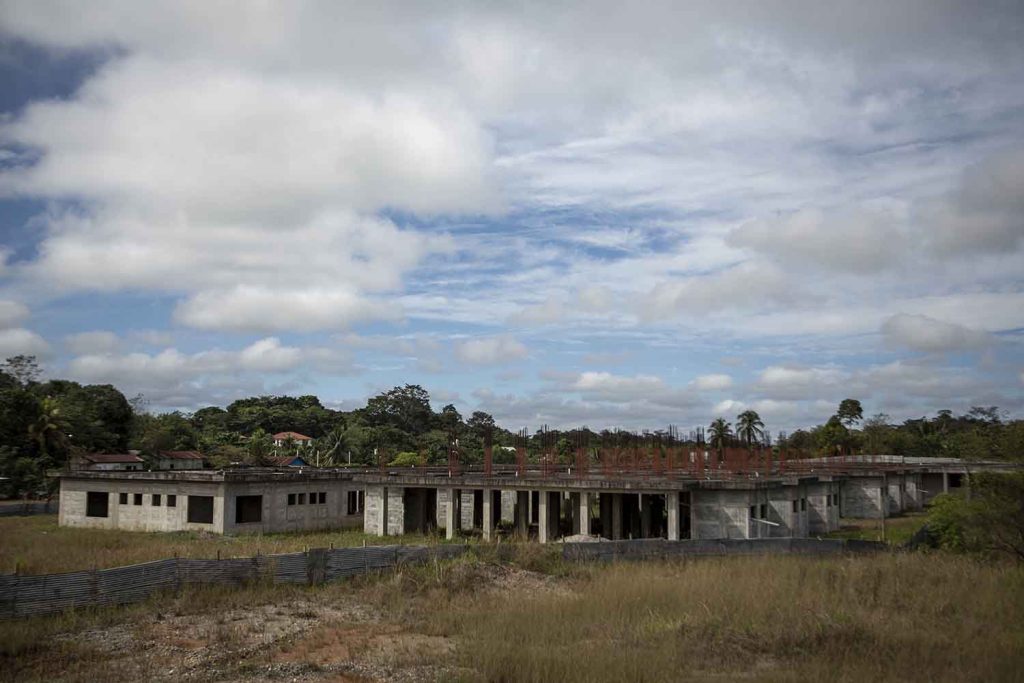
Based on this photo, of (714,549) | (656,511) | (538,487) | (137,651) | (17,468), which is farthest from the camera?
(17,468)

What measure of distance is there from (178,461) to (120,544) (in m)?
45.3

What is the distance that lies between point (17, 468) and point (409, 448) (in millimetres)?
44038

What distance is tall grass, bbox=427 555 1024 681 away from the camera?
14.5 meters

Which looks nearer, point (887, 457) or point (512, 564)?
point (512, 564)

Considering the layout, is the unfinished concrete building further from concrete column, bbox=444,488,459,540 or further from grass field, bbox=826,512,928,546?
grass field, bbox=826,512,928,546

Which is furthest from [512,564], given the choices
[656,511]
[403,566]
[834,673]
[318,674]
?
[656,511]

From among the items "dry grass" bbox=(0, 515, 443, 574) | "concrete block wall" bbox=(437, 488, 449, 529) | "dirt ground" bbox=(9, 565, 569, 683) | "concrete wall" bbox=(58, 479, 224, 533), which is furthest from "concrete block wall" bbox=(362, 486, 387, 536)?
"dirt ground" bbox=(9, 565, 569, 683)

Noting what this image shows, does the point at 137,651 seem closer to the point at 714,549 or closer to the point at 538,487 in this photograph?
the point at 714,549

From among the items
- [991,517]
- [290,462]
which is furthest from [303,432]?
[991,517]

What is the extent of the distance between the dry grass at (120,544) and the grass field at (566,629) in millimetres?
8293

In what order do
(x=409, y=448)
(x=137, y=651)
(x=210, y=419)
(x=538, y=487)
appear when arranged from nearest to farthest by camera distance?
(x=137, y=651)
(x=538, y=487)
(x=409, y=448)
(x=210, y=419)

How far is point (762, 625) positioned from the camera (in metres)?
17.6

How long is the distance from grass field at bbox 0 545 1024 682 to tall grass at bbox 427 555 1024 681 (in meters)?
0.06

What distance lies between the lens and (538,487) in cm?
4025
